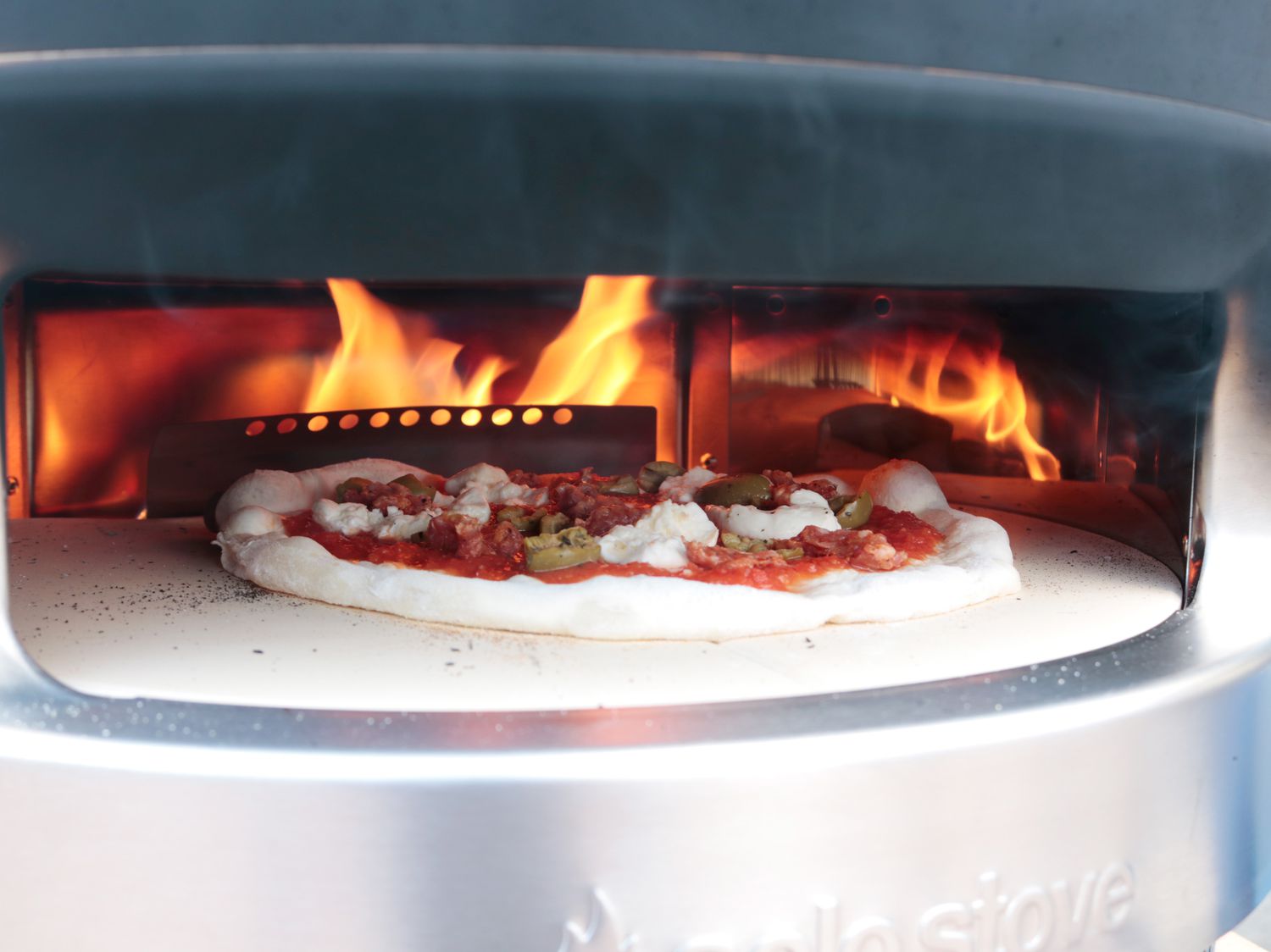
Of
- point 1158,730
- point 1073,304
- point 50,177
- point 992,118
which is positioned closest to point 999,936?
point 1158,730

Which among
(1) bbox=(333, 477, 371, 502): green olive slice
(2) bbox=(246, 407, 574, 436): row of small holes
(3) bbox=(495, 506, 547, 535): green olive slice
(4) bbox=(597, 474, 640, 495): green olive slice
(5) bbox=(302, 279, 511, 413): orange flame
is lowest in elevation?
(4) bbox=(597, 474, 640, 495): green olive slice

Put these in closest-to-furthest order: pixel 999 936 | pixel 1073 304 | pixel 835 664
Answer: pixel 999 936
pixel 835 664
pixel 1073 304

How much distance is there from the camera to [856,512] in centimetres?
185

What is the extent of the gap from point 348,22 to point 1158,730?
997 mm

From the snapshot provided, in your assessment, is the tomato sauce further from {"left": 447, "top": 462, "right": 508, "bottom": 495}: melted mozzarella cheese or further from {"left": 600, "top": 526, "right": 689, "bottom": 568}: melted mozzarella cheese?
{"left": 447, "top": 462, "right": 508, "bottom": 495}: melted mozzarella cheese

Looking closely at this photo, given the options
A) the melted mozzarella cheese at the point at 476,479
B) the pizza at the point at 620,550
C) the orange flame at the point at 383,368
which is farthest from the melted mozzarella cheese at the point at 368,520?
the orange flame at the point at 383,368

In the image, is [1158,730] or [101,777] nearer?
[101,777]

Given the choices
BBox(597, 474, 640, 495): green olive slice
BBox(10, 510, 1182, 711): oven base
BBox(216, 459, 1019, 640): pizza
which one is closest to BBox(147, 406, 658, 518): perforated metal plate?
BBox(216, 459, 1019, 640): pizza

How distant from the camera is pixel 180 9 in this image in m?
0.94

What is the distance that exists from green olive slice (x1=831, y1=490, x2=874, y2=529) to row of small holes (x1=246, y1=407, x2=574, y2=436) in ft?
2.38

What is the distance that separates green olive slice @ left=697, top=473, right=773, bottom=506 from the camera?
185 cm

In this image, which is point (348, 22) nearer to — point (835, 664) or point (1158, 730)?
point (835, 664)

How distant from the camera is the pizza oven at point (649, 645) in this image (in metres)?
0.95

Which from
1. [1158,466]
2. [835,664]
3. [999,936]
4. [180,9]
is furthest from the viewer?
[1158,466]
